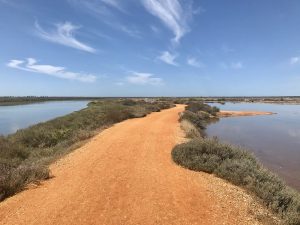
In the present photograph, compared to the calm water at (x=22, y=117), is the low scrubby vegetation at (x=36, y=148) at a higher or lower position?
higher

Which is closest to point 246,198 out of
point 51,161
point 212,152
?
point 212,152

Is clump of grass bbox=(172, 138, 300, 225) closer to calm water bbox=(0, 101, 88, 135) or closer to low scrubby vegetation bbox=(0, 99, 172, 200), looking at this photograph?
low scrubby vegetation bbox=(0, 99, 172, 200)

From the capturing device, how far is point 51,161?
11.9 meters

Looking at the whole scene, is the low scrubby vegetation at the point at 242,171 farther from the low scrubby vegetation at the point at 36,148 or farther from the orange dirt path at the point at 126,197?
the low scrubby vegetation at the point at 36,148

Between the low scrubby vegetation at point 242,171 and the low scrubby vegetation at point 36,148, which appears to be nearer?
the low scrubby vegetation at point 242,171

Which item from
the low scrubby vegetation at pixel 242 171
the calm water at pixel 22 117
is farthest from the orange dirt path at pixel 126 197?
the calm water at pixel 22 117

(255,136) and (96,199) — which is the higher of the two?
(96,199)

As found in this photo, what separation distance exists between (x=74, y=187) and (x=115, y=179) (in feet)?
4.05

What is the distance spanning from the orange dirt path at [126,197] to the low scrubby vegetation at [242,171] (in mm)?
435

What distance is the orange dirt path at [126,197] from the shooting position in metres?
6.71

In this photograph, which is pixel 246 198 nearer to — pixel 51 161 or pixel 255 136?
pixel 51 161

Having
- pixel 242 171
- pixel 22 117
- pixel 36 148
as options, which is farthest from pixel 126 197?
pixel 22 117

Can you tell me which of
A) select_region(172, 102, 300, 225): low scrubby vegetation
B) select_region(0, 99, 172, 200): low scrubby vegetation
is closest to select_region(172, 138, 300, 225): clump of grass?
select_region(172, 102, 300, 225): low scrubby vegetation

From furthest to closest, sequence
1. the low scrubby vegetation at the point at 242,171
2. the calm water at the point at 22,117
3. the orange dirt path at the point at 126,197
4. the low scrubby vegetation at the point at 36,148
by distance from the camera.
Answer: the calm water at the point at 22,117 → the low scrubby vegetation at the point at 36,148 → the low scrubby vegetation at the point at 242,171 → the orange dirt path at the point at 126,197
